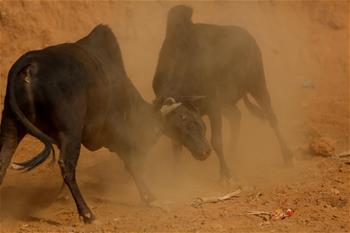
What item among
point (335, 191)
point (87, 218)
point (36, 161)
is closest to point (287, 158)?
point (335, 191)

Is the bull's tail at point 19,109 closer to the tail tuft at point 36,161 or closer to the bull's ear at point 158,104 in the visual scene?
the tail tuft at point 36,161

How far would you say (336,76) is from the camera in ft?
48.8

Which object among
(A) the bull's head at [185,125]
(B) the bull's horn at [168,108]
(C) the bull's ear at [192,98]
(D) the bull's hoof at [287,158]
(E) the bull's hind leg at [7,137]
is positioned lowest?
(D) the bull's hoof at [287,158]

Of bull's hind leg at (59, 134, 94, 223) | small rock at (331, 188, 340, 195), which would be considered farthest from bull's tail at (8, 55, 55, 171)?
small rock at (331, 188, 340, 195)

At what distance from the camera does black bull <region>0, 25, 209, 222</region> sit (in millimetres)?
6207

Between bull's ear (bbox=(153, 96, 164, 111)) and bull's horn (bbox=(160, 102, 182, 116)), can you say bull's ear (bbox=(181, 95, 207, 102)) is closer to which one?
bull's horn (bbox=(160, 102, 182, 116))

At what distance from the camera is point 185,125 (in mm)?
7953

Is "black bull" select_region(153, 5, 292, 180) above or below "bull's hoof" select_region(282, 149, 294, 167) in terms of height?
above

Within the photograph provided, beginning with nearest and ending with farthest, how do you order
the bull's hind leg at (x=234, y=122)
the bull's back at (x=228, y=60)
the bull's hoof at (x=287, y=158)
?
the bull's back at (x=228, y=60), the bull's hoof at (x=287, y=158), the bull's hind leg at (x=234, y=122)

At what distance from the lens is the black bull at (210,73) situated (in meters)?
8.44

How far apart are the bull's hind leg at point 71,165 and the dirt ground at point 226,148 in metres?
0.15

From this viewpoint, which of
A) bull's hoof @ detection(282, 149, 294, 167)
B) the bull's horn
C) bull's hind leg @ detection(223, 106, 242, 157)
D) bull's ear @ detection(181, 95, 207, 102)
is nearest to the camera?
the bull's horn

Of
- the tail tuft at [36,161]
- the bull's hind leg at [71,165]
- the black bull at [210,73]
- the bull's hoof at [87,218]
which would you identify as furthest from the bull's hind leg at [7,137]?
the black bull at [210,73]

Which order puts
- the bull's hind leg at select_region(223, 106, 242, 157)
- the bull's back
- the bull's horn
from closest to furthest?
the bull's horn
the bull's back
the bull's hind leg at select_region(223, 106, 242, 157)
